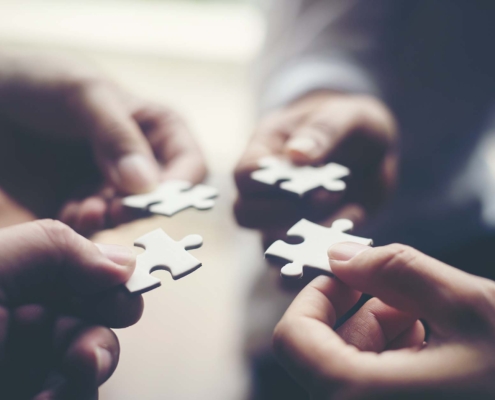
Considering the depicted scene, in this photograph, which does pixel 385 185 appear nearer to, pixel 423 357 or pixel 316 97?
pixel 316 97

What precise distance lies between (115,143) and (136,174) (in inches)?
5.2

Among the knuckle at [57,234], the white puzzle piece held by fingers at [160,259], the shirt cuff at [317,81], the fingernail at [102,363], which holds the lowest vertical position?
the fingernail at [102,363]

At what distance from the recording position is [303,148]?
4.21 feet

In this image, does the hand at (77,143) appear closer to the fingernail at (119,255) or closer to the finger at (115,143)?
the finger at (115,143)

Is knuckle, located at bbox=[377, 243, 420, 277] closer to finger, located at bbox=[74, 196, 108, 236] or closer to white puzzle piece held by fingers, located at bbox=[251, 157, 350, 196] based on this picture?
white puzzle piece held by fingers, located at bbox=[251, 157, 350, 196]

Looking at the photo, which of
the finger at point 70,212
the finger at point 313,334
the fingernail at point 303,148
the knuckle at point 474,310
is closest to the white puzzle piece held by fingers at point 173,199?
the finger at point 70,212

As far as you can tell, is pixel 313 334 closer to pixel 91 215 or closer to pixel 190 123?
pixel 91 215

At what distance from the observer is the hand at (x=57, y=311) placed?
2.23 ft

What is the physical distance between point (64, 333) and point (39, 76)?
3.24 ft

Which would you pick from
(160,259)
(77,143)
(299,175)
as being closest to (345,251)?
(160,259)

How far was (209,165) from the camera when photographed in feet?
4.78

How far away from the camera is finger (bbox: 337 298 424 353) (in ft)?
2.42

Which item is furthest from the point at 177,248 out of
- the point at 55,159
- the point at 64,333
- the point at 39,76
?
the point at 39,76

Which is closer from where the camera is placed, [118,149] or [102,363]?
[102,363]
